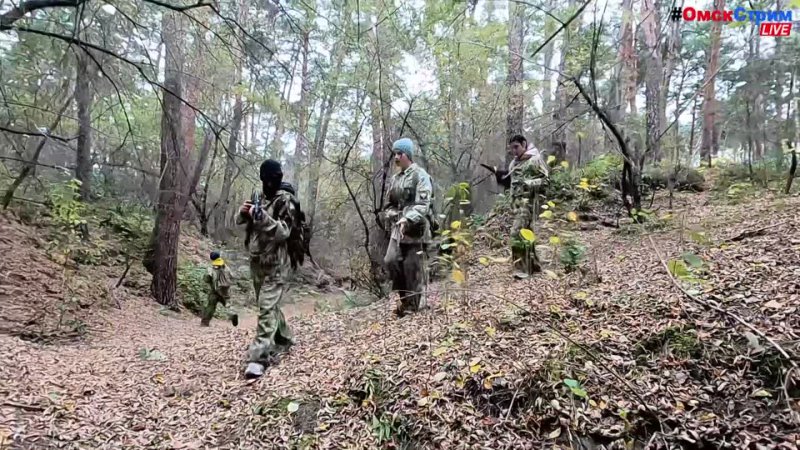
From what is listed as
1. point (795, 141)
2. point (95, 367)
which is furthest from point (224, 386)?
point (795, 141)

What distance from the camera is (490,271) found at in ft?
23.1

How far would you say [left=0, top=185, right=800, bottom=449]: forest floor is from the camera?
2.47m

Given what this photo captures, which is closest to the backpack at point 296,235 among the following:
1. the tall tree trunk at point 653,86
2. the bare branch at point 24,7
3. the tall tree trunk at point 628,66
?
the bare branch at point 24,7

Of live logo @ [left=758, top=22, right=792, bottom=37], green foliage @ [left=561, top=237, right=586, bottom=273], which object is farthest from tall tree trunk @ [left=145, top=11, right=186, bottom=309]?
live logo @ [left=758, top=22, right=792, bottom=37]

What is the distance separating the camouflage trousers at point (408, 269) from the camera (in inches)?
187

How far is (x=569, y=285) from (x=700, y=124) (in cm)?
1081

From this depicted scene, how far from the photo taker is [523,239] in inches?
218

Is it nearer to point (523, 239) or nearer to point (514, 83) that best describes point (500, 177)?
point (523, 239)

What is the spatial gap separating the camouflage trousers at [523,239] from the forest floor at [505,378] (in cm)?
73

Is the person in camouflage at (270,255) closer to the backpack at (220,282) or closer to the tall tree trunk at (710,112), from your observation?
the backpack at (220,282)

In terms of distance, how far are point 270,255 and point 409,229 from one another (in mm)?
1409

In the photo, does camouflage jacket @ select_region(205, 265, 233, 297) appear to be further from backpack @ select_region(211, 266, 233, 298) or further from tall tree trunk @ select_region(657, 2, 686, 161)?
tall tree trunk @ select_region(657, 2, 686, 161)

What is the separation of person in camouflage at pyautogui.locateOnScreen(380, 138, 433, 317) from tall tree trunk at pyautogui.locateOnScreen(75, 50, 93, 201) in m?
3.48

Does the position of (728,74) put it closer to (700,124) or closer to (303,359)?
(700,124)
